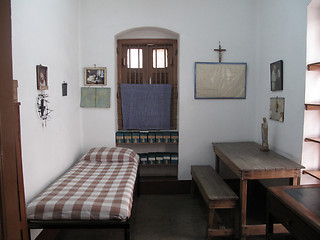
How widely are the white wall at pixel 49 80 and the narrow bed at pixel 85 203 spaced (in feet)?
0.90

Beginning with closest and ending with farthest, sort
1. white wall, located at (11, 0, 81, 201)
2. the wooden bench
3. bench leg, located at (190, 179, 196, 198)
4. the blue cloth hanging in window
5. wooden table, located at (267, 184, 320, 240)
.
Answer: wooden table, located at (267, 184, 320, 240), white wall, located at (11, 0, 81, 201), the wooden bench, bench leg, located at (190, 179, 196, 198), the blue cloth hanging in window

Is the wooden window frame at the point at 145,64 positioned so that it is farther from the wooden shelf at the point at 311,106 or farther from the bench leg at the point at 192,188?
the wooden shelf at the point at 311,106

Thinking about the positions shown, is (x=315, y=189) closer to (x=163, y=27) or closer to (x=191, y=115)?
(x=191, y=115)

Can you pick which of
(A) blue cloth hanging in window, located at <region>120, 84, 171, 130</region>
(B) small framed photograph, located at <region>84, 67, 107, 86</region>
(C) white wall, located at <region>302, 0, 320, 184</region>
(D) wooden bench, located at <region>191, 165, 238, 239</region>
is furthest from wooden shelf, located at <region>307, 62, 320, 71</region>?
(B) small framed photograph, located at <region>84, 67, 107, 86</region>

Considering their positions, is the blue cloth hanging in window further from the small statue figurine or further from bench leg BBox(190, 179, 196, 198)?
the small statue figurine

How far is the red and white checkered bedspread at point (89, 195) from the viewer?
2143mm

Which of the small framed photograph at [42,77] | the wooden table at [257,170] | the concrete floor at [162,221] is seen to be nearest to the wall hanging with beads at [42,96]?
the small framed photograph at [42,77]

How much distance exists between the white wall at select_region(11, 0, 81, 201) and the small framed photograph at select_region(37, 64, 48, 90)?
0.05 m

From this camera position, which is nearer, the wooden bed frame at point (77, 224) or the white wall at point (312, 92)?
the wooden bed frame at point (77, 224)

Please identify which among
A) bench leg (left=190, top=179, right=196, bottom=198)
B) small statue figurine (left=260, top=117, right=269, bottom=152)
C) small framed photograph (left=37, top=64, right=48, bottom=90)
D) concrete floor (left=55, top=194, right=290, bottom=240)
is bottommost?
concrete floor (left=55, top=194, right=290, bottom=240)

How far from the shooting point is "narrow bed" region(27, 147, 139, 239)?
214 cm

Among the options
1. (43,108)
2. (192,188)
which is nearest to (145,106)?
(192,188)

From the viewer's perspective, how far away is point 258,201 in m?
3.63

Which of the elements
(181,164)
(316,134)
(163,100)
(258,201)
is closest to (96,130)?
(163,100)
